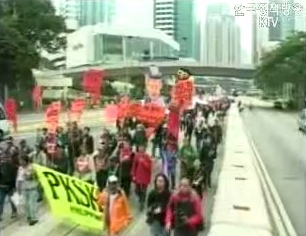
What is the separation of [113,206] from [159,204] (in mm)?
1127

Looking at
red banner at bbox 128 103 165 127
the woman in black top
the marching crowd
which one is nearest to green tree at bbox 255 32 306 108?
red banner at bbox 128 103 165 127

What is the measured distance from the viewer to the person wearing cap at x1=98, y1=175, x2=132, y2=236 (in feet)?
32.3

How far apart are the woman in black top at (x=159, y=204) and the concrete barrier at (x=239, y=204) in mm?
2416

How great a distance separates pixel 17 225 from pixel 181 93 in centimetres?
886

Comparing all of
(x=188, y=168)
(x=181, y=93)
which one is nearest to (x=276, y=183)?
(x=181, y=93)

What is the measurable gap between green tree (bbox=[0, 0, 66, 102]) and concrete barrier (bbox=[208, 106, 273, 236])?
3689cm

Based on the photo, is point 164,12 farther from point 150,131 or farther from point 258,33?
point 258,33

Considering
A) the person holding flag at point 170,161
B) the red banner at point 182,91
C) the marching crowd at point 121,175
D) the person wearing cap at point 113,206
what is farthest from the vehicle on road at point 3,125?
the person wearing cap at point 113,206

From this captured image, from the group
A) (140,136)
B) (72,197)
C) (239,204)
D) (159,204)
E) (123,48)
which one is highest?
(123,48)

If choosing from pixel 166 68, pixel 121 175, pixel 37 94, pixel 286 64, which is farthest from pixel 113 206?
pixel 286 64

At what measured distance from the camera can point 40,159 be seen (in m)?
16.9

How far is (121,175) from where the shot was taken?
1409 cm

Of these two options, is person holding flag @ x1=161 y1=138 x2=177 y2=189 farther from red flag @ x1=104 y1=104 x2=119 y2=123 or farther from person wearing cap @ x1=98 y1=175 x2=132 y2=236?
red flag @ x1=104 y1=104 x2=119 y2=123

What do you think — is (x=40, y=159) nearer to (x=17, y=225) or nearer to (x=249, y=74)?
(x=17, y=225)
